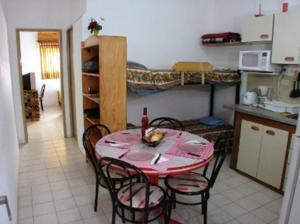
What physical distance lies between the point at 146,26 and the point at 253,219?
3009 mm

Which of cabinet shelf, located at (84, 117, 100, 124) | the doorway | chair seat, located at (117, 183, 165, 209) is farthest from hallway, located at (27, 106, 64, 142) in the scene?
chair seat, located at (117, 183, 165, 209)

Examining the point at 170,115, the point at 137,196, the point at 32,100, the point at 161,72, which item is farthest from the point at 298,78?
the point at 32,100

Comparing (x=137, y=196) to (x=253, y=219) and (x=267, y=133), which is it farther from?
(x=267, y=133)

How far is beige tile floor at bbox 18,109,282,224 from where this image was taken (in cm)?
251

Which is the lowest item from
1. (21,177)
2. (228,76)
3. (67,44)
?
(21,177)

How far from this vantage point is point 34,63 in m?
7.79

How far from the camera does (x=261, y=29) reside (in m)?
3.13

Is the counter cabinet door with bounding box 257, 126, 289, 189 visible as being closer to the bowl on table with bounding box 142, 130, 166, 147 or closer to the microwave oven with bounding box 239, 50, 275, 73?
the microwave oven with bounding box 239, 50, 275, 73

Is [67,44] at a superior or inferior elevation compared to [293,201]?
superior

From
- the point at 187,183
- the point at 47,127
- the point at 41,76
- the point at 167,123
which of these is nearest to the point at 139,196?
the point at 187,183

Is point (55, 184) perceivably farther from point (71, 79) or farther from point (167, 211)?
point (71, 79)

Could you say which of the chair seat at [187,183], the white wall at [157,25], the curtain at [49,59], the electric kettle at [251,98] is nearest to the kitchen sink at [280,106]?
the electric kettle at [251,98]

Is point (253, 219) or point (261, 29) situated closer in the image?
point (253, 219)

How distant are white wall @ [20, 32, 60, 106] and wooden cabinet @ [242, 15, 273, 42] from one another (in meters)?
6.50
